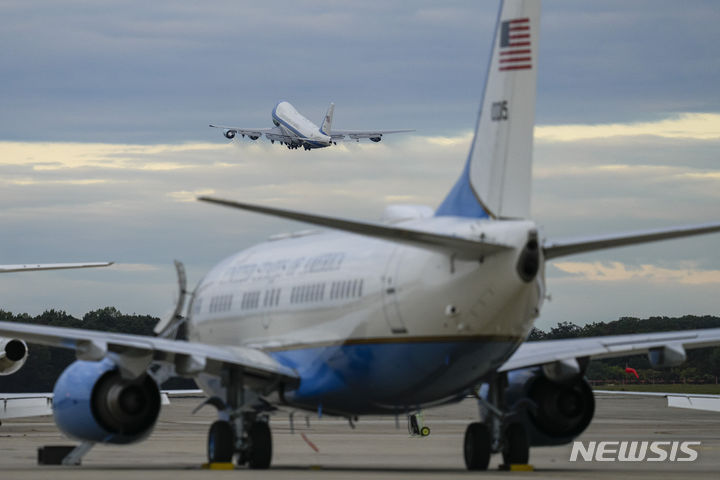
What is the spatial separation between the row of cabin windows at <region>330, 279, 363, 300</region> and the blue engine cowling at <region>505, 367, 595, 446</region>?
3.99m

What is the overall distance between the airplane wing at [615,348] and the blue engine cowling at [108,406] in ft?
21.1

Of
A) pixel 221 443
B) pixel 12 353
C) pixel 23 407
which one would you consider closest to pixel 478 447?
pixel 221 443

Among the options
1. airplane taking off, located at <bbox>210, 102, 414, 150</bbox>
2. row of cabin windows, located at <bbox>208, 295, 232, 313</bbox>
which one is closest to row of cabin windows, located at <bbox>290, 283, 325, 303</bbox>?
row of cabin windows, located at <bbox>208, 295, 232, 313</bbox>

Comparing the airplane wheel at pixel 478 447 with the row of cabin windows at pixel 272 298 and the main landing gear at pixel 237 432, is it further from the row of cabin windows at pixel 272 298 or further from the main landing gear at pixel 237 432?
the row of cabin windows at pixel 272 298

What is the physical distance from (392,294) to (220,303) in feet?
25.9

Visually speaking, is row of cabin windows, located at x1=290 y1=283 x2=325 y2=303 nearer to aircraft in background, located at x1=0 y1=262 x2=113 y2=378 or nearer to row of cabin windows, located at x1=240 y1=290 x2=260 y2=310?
row of cabin windows, located at x1=240 y1=290 x2=260 y2=310

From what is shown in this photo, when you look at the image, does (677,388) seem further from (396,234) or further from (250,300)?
(396,234)

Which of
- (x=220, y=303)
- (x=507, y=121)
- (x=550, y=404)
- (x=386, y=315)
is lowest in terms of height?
(x=550, y=404)

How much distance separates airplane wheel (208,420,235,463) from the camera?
23906 millimetres

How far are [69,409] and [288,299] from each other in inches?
182

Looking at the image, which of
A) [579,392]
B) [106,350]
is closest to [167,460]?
[106,350]

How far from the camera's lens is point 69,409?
24.0 metres

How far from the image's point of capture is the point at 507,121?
22.2m

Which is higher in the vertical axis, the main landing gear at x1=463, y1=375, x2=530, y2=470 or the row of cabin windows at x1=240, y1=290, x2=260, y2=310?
the row of cabin windows at x1=240, y1=290, x2=260, y2=310
